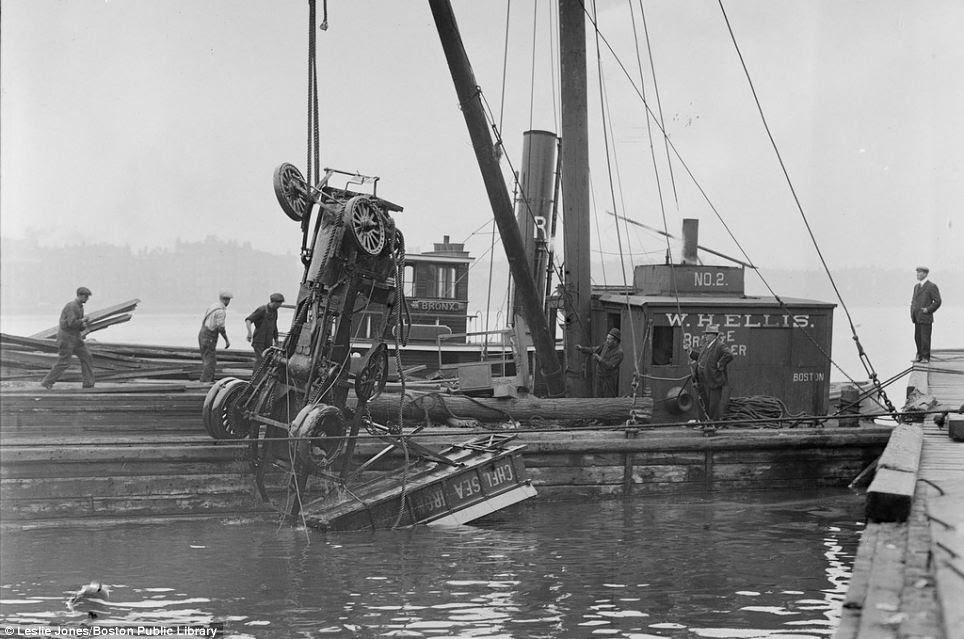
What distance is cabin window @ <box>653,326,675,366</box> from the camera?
503 inches

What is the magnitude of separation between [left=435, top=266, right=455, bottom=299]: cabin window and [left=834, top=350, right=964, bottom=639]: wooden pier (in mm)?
10153

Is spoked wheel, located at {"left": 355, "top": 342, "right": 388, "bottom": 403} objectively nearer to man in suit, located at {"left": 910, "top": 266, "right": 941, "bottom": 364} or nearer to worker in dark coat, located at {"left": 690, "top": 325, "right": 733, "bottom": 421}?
worker in dark coat, located at {"left": 690, "top": 325, "right": 733, "bottom": 421}

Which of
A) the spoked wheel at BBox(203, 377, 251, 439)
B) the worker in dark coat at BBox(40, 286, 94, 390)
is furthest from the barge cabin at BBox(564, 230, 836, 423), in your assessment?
the worker in dark coat at BBox(40, 286, 94, 390)

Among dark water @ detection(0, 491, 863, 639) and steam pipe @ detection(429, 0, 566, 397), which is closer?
dark water @ detection(0, 491, 863, 639)

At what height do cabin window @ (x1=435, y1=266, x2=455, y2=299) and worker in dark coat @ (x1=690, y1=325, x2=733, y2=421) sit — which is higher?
cabin window @ (x1=435, y1=266, x2=455, y2=299)

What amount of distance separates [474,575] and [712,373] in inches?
184

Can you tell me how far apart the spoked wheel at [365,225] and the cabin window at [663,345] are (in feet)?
15.8

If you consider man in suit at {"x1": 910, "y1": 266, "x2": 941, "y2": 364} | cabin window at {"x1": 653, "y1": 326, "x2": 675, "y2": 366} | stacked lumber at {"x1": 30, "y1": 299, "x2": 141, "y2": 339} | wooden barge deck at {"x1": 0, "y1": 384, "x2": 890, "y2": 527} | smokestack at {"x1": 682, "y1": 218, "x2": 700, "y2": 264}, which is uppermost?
smokestack at {"x1": 682, "y1": 218, "x2": 700, "y2": 264}

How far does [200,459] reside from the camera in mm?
10000

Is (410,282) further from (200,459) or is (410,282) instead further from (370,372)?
(200,459)

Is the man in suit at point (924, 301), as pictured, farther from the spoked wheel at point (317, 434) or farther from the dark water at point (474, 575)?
the spoked wheel at point (317, 434)

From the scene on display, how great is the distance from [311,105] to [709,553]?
600 centimetres

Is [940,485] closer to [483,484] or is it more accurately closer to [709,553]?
[709,553]

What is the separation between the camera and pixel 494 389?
12359 mm
